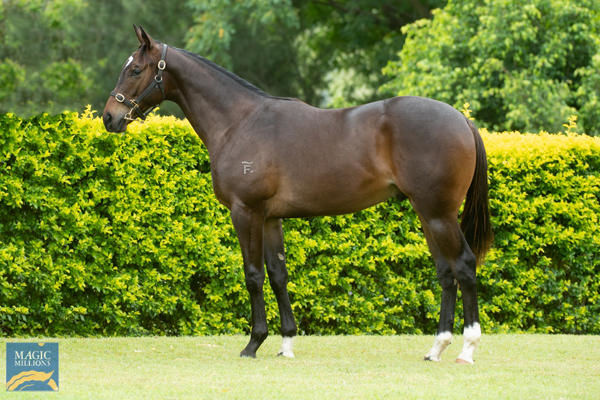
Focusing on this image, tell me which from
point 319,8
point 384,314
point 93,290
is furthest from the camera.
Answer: point 319,8

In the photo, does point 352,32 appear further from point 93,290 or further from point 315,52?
point 93,290

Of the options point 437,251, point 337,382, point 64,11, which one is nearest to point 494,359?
point 437,251

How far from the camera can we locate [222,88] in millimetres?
6648

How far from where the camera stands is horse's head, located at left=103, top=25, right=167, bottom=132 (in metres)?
6.46

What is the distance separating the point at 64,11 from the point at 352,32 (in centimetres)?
914

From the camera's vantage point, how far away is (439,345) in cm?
629

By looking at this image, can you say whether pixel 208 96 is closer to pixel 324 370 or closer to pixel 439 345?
pixel 324 370

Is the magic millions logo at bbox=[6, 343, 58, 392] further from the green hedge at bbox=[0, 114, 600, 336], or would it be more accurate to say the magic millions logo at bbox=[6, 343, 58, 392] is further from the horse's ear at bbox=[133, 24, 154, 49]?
the green hedge at bbox=[0, 114, 600, 336]

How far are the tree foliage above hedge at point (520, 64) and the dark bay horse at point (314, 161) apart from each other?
7.86 m

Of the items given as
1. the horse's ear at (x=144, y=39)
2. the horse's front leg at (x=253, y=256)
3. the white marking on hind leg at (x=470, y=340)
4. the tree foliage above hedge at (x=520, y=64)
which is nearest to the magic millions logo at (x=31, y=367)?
the horse's front leg at (x=253, y=256)

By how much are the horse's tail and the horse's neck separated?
1.86 meters

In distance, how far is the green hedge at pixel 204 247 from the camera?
25.1ft

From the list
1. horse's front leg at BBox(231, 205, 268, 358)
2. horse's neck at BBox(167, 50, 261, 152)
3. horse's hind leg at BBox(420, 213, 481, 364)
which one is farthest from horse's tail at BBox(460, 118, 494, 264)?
horse's neck at BBox(167, 50, 261, 152)

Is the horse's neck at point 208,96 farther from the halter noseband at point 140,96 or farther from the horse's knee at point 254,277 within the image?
the horse's knee at point 254,277
